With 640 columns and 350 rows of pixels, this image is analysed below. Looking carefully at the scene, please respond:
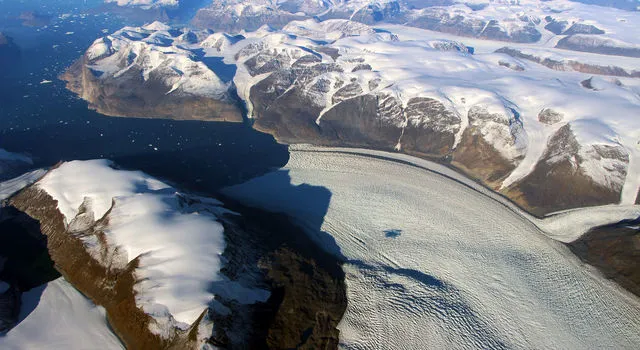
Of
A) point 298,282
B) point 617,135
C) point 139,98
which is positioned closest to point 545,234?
point 617,135

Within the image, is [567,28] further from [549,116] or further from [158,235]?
[158,235]

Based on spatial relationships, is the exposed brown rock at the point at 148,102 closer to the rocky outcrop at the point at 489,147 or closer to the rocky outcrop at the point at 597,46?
the rocky outcrop at the point at 489,147

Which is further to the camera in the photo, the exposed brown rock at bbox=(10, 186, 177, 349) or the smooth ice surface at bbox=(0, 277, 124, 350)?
the exposed brown rock at bbox=(10, 186, 177, 349)

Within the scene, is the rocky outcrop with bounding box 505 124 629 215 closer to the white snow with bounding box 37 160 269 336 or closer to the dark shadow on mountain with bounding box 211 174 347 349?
the dark shadow on mountain with bounding box 211 174 347 349

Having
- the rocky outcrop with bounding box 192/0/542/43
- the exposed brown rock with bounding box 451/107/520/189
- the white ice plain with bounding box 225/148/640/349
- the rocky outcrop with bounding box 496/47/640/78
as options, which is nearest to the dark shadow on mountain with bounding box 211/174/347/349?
the white ice plain with bounding box 225/148/640/349

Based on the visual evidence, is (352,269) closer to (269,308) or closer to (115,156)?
(269,308)

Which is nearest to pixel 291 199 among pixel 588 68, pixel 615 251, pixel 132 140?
pixel 132 140
